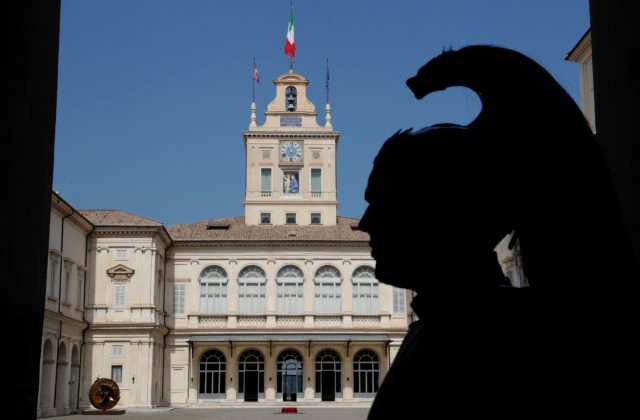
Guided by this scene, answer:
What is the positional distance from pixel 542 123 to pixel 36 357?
7.32 ft

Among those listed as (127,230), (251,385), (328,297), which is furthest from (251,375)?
(127,230)

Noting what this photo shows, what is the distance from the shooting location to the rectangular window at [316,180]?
4647 cm

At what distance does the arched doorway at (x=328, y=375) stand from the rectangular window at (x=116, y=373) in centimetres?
951

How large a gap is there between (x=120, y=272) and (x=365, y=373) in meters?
12.6

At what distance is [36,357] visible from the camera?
9.43ft

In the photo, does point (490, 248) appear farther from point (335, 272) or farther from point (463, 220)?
point (335, 272)

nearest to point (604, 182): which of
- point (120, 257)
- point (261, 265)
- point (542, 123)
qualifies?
point (542, 123)

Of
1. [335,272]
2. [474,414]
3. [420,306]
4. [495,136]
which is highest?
[335,272]

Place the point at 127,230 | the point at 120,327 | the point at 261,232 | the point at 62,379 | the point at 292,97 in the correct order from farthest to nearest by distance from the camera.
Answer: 1. the point at 292,97
2. the point at 261,232
3. the point at 127,230
4. the point at 120,327
5. the point at 62,379

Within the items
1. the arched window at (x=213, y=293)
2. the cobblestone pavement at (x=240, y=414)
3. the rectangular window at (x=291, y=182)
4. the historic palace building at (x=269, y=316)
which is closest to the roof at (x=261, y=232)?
the historic palace building at (x=269, y=316)

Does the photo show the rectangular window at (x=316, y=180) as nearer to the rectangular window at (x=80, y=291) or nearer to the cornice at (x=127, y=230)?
the cornice at (x=127, y=230)

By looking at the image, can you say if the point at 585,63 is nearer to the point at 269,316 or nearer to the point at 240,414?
the point at 240,414

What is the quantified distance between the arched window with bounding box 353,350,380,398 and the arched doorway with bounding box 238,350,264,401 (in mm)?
4515

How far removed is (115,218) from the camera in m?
40.5
